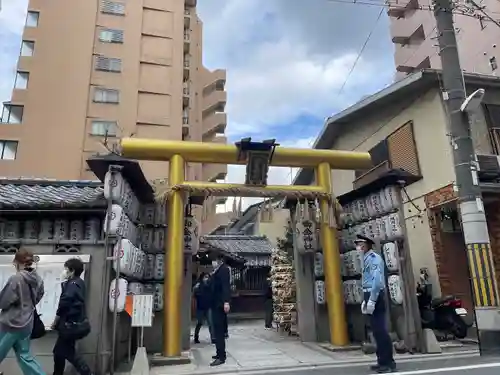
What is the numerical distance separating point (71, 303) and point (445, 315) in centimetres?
833

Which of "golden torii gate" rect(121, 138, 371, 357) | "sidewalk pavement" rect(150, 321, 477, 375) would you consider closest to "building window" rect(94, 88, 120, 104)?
"golden torii gate" rect(121, 138, 371, 357)

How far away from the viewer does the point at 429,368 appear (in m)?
6.57

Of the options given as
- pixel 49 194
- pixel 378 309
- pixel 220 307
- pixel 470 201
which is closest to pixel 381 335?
pixel 378 309

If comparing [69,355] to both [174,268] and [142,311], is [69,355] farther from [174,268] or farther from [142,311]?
[174,268]

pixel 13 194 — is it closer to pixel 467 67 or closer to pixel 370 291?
pixel 370 291

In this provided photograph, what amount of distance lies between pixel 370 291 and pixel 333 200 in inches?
129

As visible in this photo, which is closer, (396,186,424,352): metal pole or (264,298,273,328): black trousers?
(396,186,424,352): metal pole

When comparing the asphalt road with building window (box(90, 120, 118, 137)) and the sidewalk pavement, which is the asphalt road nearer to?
the sidewalk pavement

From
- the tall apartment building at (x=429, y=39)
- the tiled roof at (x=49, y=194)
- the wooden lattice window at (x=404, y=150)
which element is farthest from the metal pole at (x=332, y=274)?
the tall apartment building at (x=429, y=39)

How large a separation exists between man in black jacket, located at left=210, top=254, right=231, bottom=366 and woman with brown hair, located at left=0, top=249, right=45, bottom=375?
10.5ft

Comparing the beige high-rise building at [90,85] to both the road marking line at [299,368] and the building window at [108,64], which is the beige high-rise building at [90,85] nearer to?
the building window at [108,64]

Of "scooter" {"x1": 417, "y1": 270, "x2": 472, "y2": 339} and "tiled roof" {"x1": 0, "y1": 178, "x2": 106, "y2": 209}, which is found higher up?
"tiled roof" {"x1": 0, "y1": 178, "x2": 106, "y2": 209}

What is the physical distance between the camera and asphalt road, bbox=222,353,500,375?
6148mm

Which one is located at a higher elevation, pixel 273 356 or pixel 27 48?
pixel 27 48
